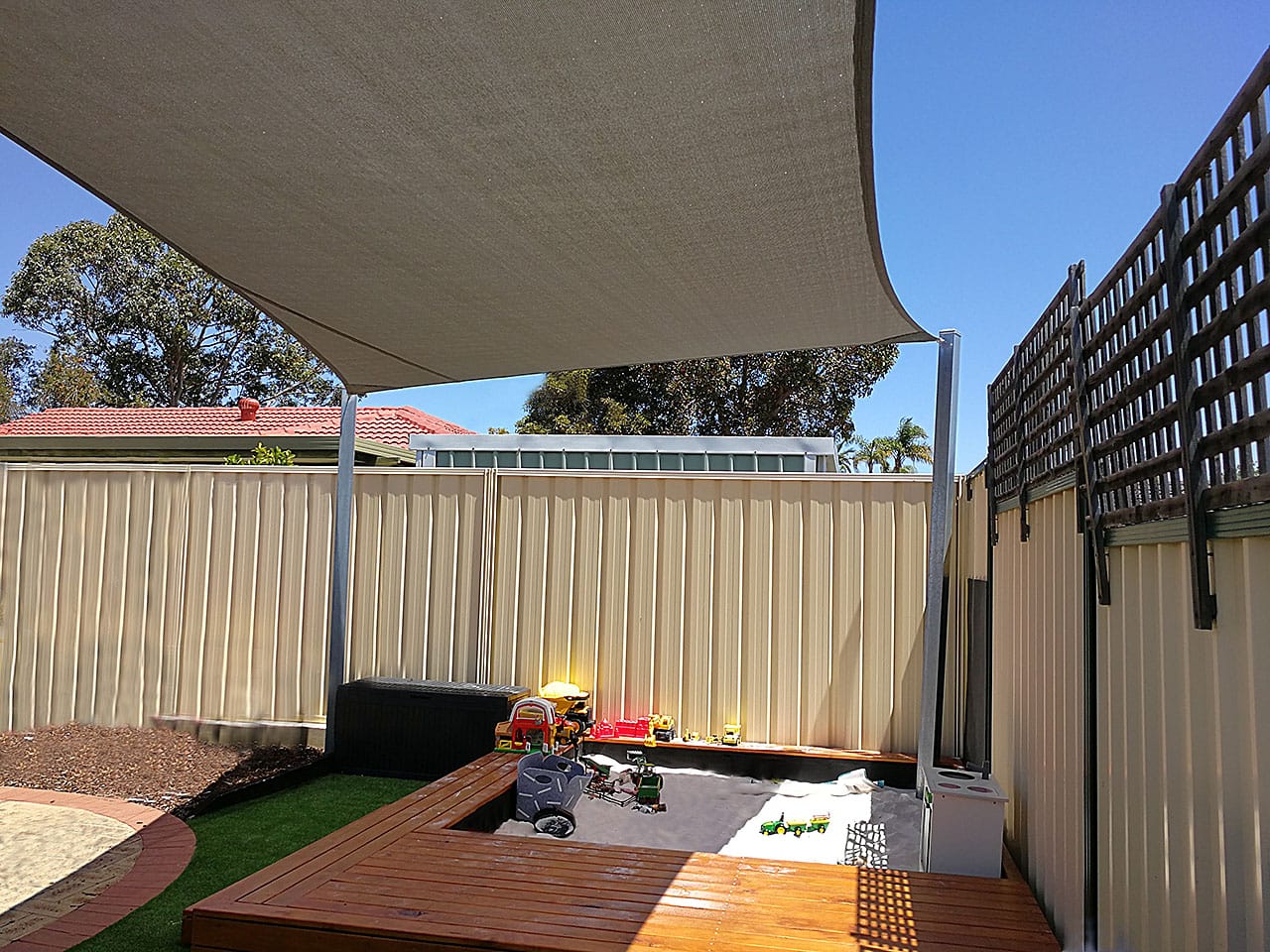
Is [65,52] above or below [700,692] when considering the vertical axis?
above

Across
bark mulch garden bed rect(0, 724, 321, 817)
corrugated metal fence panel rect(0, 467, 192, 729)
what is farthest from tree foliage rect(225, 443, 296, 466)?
bark mulch garden bed rect(0, 724, 321, 817)

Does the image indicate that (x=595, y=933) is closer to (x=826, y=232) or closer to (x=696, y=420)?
(x=826, y=232)

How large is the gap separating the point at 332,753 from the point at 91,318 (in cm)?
2008

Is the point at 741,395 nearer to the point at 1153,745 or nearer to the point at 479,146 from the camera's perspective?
the point at 479,146

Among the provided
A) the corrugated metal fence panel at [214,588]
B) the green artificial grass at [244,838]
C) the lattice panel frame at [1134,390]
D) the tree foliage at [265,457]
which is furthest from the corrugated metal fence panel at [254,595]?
the lattice panel frame at [1134,390]

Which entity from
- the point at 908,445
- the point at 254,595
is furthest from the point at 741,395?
the point at 254,595

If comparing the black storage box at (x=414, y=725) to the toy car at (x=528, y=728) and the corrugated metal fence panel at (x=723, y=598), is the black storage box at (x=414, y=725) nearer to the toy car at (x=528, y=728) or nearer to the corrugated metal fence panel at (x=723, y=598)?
the toy car at (x=528, y=728)

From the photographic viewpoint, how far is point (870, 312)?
3.66 metres

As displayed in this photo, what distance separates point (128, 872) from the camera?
14.7 feet

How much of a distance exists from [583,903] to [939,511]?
2928mm

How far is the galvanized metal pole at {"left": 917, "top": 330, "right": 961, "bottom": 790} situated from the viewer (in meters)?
4.63

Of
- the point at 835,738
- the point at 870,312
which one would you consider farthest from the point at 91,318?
the point at 870,312

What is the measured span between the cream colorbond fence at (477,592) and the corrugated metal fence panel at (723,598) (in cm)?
1

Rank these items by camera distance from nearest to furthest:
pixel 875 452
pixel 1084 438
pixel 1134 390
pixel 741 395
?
pixel 1134 390
pixel 1084 438
pixel 741 395
pixel 875 452
